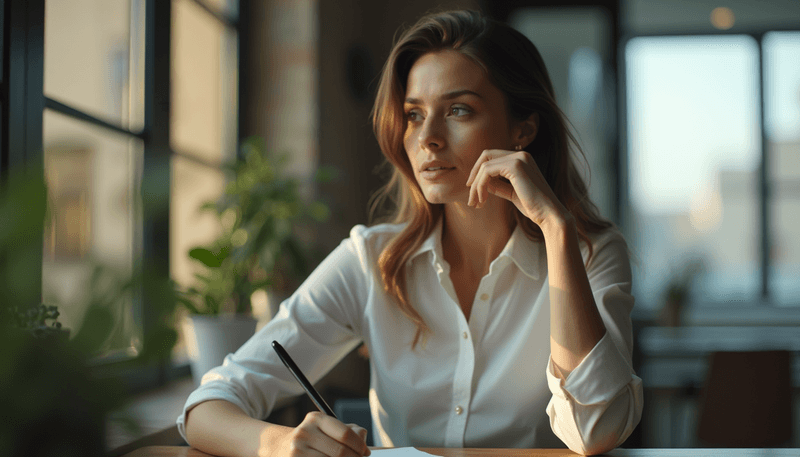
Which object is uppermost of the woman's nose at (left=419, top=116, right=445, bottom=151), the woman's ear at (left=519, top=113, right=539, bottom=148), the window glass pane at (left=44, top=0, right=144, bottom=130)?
the window glass pane at (left=44, top=0, right=144, bottom=130)

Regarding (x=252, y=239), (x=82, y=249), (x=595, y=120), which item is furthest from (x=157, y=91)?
(x=595, y=120)

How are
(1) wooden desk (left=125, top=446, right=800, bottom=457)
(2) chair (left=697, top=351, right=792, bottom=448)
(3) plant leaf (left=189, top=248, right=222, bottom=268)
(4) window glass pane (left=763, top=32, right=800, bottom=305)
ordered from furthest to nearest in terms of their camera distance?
(4) window glass pane (left=763, top=32, right=800, bottom=305) < (2) chair (left=697, top=351, right=792, bottom=448) < (3) plant leaf (left=189, top=248, right=222, bottom=268) < (1) wooden desk (left=125, top=446, right=800, bottom=457)

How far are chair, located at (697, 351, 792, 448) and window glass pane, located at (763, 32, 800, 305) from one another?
2358 millimetres

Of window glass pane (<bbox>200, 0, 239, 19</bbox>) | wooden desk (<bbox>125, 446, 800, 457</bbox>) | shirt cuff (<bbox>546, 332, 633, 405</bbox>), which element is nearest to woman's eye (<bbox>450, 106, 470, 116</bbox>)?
shirt cuff (<bbox>546, 332, 633, 405</bbox>)

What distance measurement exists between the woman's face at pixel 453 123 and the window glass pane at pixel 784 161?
14.1ft

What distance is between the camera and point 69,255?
1.62ft

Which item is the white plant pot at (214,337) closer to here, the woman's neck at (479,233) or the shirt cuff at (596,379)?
the woman's neck at (479,233)

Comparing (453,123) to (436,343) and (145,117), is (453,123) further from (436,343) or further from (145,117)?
(145,117)

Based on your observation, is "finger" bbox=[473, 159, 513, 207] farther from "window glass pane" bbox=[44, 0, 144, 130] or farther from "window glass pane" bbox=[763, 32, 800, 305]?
"window glass pane" bbox=[763, 32, 800, 305]

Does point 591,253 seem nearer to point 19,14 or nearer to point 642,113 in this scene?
point 19,14

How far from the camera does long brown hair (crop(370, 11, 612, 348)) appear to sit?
1449 millimetres

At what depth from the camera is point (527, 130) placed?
60.9 inches

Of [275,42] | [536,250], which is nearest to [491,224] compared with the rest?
[536,250]

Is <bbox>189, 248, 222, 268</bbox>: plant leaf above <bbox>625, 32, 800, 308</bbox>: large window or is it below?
below
